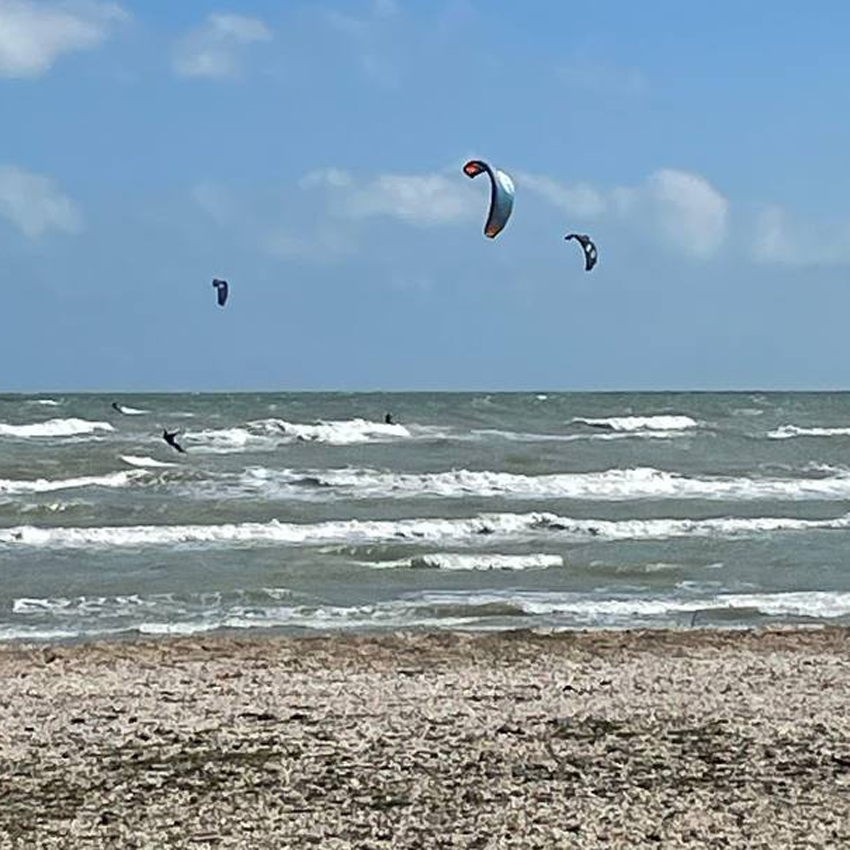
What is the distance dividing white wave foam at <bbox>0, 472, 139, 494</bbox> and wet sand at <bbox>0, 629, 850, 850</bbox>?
15.4m

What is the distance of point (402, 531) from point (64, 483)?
30.0ft

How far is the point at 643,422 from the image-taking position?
1987 inches

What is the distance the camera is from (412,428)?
46.9m

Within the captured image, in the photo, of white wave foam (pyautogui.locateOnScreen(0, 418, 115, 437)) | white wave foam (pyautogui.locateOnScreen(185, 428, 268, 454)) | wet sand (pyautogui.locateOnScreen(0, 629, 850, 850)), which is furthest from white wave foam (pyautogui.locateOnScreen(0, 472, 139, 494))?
wet sand (pyautogui.locateOnScreen(0, 629, 850, 850))

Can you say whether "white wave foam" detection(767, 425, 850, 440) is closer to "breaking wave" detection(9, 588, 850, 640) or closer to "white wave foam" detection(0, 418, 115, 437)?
"white wave foam" detection(0, 418, 115, 437)

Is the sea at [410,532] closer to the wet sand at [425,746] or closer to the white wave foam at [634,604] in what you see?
the white wave foam at [634,604]

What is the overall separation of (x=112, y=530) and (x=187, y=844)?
14.2 meters

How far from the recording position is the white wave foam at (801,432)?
151ft

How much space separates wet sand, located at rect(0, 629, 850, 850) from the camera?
6449 millimetres

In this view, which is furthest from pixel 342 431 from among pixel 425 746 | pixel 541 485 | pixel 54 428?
pixel 425 746

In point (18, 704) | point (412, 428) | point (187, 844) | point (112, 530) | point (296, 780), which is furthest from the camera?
point (412, 428)

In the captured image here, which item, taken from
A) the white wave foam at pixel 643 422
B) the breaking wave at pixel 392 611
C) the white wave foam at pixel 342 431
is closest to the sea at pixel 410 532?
the breaking wave at pixel 392 611

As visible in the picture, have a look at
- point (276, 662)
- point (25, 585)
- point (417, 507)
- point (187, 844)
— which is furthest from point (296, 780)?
point (417, 507)

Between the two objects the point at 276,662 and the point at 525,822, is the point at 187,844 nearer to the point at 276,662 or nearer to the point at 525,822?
the point at 525,822
